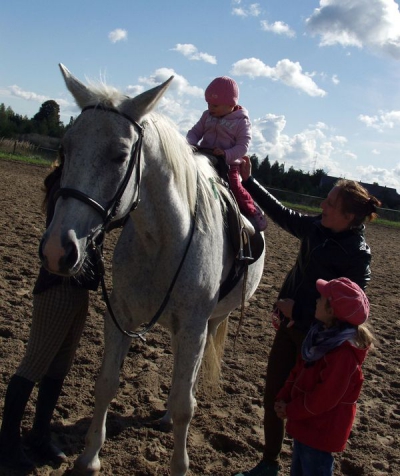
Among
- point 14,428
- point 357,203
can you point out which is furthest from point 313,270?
point 14,428

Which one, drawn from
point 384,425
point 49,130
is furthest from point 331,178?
point 384,425

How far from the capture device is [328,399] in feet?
7.55

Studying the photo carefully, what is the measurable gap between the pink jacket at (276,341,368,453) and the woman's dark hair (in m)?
0.76

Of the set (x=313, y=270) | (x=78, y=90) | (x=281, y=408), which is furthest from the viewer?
(x=313, y=270)

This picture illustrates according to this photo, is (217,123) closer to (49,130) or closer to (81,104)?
(81,104)

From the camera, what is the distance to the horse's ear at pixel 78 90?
224 centimetres

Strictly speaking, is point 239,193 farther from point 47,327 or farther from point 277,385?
point 47,327

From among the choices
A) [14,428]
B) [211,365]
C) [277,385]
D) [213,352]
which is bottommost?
[14,428]

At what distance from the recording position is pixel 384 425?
3838 mm

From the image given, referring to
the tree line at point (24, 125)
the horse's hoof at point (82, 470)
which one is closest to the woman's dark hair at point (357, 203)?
the horse's hoof at point (82, 470)

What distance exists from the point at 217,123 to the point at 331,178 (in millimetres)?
45393

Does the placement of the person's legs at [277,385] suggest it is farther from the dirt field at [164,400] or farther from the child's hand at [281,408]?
the child's hand at [281,408]

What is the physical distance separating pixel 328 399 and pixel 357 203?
42.0 inches

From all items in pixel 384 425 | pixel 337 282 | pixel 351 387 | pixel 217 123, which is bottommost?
pixel 384 425
